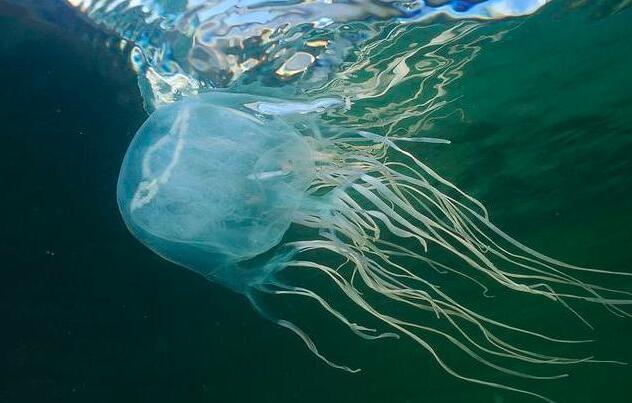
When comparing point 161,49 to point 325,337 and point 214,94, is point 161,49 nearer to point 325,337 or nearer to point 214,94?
point 214,94

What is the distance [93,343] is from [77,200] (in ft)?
12.3

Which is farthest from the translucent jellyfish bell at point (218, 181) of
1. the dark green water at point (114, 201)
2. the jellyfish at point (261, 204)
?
the dark green water at point (114, 201)

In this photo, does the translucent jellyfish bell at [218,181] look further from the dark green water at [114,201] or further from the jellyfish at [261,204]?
the dark green water at [114,201]

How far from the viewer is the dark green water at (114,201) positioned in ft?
19.1

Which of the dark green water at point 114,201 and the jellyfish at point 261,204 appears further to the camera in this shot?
the dark green water at point 114,201

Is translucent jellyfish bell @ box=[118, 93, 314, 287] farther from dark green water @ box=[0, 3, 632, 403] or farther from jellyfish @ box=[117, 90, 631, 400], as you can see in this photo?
dark green water @ box=[0, 3, 632, 403]

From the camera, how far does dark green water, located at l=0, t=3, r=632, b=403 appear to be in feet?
19.1

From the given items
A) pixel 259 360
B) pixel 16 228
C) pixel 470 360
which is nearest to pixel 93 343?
pixel 16 228

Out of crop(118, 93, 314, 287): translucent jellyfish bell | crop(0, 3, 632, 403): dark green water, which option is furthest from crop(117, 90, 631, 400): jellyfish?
crop(0, 3, 632, 403): dark green water

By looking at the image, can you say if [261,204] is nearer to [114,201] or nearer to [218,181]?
[218,181]

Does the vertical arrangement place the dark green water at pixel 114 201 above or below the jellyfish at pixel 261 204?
below

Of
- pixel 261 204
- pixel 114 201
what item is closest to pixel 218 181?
pixel 261 204

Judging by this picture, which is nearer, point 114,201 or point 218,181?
point 218,181

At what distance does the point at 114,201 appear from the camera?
7445 millimetres
